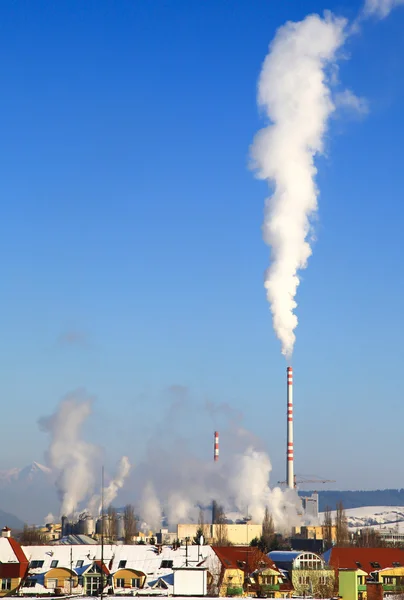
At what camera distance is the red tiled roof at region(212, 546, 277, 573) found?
248 ft

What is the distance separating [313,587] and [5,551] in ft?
78.4

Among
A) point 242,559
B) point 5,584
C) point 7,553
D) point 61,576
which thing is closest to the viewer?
point 5,584

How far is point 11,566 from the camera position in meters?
71.5

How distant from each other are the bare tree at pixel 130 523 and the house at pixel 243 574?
249 feet

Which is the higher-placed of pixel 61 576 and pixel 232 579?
pixel 61 576

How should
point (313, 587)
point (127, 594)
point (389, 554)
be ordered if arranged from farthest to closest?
point (389, 554) < point (313, 587) < point (127, 594)

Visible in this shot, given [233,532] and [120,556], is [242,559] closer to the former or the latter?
[120,556]

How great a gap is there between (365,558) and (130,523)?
89309 mm

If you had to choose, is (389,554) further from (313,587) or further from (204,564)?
(204,564)

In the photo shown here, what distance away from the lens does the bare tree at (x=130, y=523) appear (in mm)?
160375

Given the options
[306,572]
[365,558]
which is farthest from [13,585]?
[365,558]

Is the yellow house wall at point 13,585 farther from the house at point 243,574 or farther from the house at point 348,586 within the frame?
the house at point 348,586

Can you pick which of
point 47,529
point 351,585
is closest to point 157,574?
point 351,585

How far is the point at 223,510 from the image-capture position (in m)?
193
